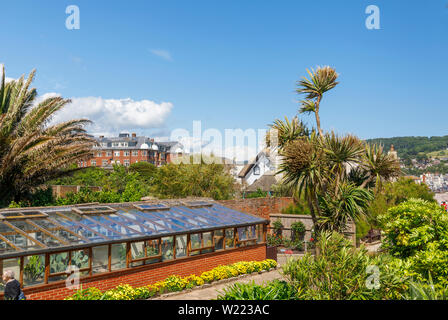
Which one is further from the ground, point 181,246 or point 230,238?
point 181,246

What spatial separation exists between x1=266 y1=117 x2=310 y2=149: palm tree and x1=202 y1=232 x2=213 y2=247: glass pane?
16.7 ft

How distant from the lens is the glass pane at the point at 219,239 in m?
17.1

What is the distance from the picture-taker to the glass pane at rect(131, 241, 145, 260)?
44.1 ft

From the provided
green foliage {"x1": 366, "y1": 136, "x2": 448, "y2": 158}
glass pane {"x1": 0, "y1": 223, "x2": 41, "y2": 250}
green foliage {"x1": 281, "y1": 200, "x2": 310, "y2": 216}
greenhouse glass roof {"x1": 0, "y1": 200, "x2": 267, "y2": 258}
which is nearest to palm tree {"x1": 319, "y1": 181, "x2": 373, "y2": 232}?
greenhouse glass roof {"x1": 0, "y1": 200, "x2": 267, "y2": 258}

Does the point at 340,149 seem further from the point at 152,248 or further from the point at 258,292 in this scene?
the point at 258,292

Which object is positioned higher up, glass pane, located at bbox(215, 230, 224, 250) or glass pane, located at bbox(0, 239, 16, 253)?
glass pane, located at bbox(0, 239, 16, 253)

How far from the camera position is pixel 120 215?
14883mm

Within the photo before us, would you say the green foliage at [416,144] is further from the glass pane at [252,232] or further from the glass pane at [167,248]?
the glass pane at [167,248]

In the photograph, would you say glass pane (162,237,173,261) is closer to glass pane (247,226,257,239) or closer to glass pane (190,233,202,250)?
glass pane (190,233,202,250)

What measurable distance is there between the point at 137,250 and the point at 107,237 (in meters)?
1.43

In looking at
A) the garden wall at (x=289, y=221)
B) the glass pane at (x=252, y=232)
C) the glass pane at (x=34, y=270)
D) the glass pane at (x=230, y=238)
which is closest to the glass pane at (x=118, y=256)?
the glass pane at (x=34, y=270)

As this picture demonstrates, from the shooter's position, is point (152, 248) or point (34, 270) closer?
point (34, 270)

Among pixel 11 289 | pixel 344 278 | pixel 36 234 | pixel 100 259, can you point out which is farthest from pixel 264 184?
pixel 11 289

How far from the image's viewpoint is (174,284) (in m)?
13.9
